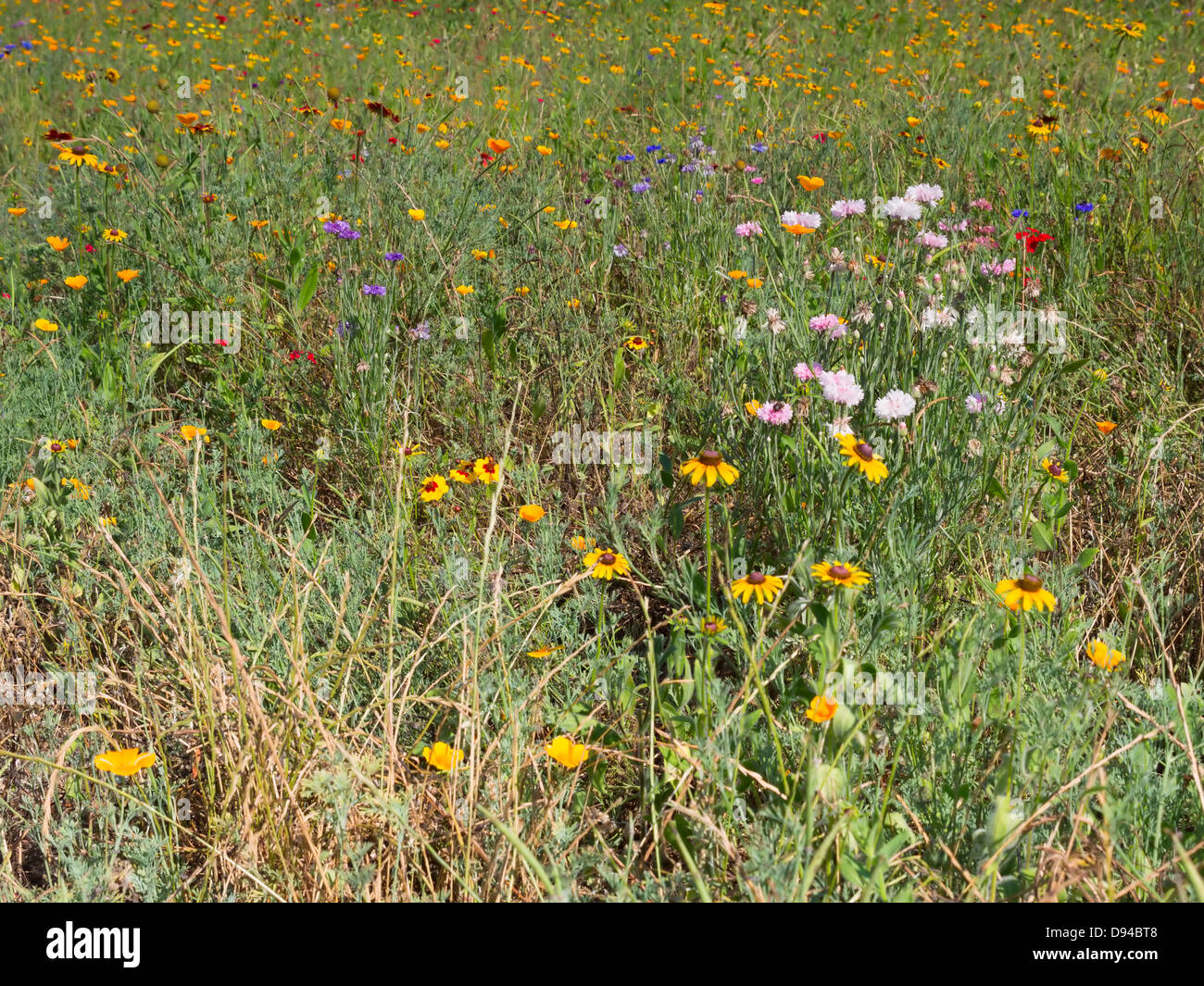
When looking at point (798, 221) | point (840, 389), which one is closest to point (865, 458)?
point (840, 389)

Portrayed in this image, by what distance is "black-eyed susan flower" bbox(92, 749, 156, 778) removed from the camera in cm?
154

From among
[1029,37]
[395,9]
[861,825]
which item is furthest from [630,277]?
[395,9]

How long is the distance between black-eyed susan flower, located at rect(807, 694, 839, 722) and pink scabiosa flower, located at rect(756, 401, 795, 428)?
0.70 m

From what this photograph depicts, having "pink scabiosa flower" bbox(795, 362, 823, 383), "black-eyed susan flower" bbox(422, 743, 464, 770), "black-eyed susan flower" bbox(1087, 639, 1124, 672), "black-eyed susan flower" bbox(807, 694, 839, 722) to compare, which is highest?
"pink scabiosa flower" bbox(795, 362, 823, 383)

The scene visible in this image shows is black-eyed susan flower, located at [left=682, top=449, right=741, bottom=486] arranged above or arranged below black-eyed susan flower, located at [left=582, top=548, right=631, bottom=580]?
above

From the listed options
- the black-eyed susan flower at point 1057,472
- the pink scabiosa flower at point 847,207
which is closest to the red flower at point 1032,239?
the pink scabiosa flower at point 847,207

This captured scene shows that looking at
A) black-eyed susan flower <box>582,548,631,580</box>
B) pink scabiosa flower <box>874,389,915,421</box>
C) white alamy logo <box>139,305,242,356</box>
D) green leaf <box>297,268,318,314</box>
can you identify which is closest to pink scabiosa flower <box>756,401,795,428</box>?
pink scabiosa flower <box>874,389,915,421</box>

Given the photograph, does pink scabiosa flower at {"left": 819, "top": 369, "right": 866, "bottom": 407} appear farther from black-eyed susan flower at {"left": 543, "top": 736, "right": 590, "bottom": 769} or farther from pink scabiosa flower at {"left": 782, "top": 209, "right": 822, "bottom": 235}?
black-eyed susan flower at {"left": 543, "top": 736, "right": 590, "bottom": 769}

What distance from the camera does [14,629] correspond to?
86.0 inches
